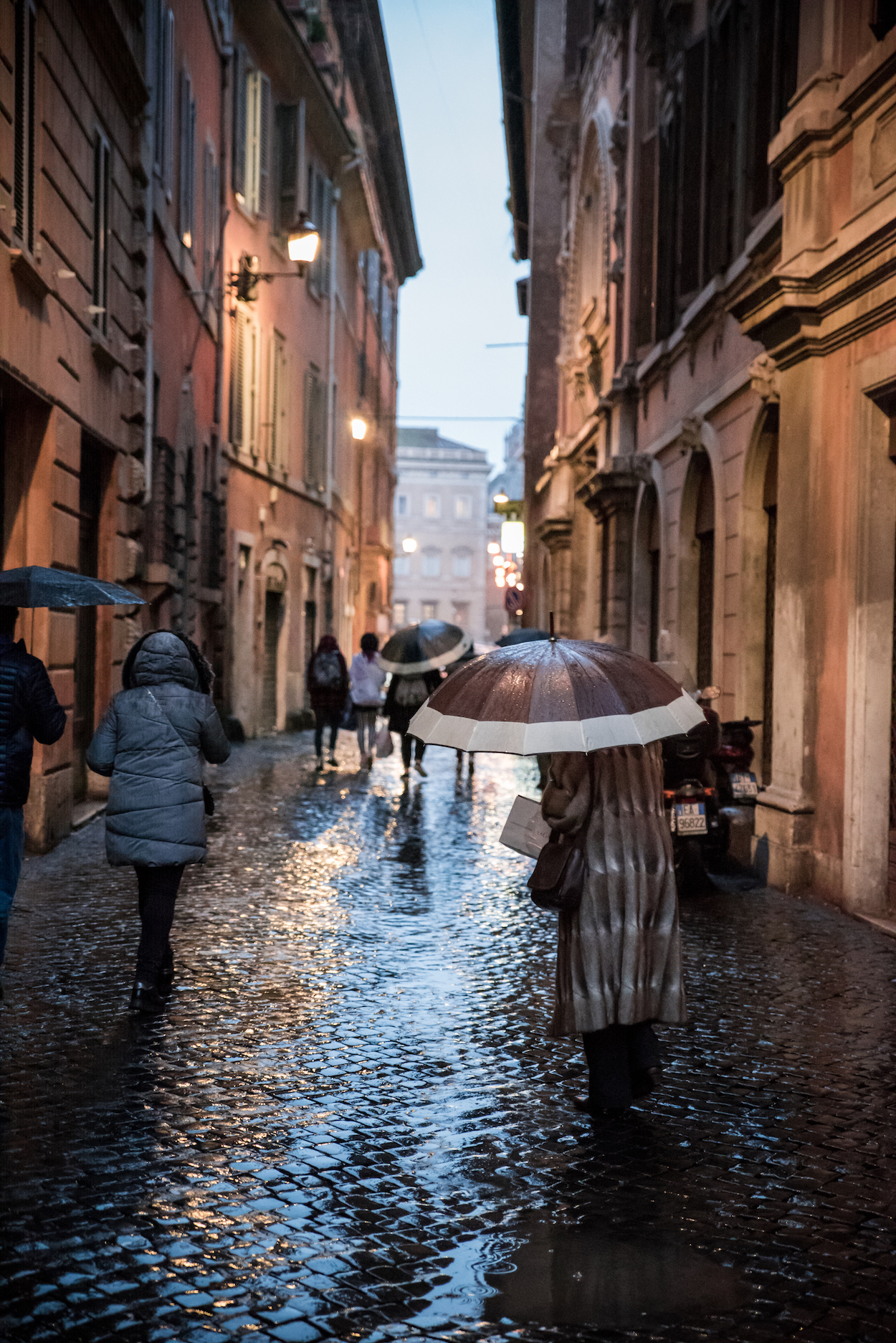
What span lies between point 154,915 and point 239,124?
1936 cm

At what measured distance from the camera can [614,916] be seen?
15.0 feet

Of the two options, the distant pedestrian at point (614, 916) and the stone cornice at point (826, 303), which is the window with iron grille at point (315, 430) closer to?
the stone cornice at point (826, 303)

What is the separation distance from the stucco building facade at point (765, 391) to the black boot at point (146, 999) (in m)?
4.55

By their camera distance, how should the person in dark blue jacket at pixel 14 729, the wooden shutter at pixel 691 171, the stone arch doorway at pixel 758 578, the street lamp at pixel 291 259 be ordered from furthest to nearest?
the street lamp at pixel 291 259
the wooden shutter at pixel 691 171
the stone arch doorway at pixel 758 578
the person in dark blue jacket at pixel 14 729

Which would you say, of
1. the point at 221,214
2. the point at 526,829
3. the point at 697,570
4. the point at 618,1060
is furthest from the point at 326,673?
the point at 618,1060

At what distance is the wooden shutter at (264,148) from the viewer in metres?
23.8

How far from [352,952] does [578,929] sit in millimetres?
2894

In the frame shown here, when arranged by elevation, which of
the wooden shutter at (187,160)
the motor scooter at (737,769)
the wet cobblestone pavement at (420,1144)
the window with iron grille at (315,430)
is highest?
the wooden shutter at (187,160)

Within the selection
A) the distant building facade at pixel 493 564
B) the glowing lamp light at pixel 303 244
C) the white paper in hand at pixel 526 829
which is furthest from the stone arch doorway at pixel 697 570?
the distant building facade at pixel 493 564

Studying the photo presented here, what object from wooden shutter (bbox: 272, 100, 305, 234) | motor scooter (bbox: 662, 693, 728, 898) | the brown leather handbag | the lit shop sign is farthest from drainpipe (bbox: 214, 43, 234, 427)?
the brown leather handbag

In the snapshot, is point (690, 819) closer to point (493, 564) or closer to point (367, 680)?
point (367, 680)

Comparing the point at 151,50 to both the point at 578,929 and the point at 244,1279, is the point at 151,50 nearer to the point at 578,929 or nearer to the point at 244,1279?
the point at 578,929

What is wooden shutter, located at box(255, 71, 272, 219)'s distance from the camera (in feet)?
78.1

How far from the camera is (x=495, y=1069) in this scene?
5180 mm
